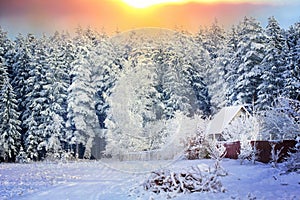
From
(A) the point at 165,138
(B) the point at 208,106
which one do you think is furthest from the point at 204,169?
(B) the point at 208,106

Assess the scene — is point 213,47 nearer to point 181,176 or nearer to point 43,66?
point 43,66

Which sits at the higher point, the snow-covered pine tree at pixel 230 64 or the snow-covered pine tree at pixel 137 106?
the snow-covered pine tree at pixel 230 64

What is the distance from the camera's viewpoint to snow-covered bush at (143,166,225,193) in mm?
6137

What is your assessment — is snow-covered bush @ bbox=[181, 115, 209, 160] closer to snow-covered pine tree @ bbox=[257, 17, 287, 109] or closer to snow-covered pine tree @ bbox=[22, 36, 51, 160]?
snow-covered pine tree @ bbox=[257, 17, 287, 109]

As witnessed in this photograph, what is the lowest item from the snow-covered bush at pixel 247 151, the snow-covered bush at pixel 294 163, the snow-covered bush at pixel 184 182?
the snow-covered bush at pixel 184 182

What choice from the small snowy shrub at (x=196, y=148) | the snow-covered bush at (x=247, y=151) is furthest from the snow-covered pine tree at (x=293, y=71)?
the snow-covered bush at (x=247, y=151)

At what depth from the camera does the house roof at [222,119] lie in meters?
15.6

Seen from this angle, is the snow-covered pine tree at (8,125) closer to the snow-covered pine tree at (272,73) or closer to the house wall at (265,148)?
the house wall at (265,148)

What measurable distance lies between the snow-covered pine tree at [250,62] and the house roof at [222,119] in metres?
1.57

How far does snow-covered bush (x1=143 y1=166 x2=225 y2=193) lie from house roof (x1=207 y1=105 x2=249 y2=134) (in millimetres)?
8909

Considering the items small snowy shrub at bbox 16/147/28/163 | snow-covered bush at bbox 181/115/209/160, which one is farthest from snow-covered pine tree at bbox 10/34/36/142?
snow-covered bush at bbox 181/115/209/160

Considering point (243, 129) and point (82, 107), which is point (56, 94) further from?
point (243, 129)

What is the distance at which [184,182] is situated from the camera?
248 inches

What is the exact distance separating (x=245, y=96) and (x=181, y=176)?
12.5 metres
